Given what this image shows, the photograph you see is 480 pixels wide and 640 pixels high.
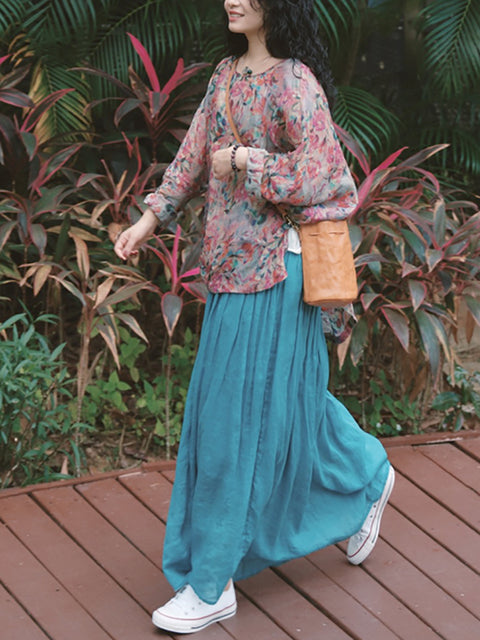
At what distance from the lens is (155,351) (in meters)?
4.66

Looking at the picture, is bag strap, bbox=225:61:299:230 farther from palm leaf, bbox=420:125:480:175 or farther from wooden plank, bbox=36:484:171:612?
palm leaf, bbox=420:125:480:175

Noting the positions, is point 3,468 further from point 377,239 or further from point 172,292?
point 377,239

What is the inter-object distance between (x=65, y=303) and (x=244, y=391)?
83.7 inches

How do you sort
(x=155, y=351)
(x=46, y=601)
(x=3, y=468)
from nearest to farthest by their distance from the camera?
(x=46, y=601) < (x=3, y=468) < (x=155, y=351)

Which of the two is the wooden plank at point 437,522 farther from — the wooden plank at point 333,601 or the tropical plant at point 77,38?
the tropical plant at point 77,38

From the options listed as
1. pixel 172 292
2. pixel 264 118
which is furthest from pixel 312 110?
pixel 172 292

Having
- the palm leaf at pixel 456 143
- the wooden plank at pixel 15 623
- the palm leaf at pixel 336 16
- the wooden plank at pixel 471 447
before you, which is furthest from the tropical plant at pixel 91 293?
the palm leaf at pixel 456 143

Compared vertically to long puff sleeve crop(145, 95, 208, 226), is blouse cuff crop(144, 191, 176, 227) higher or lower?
lower

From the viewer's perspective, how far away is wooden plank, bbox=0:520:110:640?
286 cm

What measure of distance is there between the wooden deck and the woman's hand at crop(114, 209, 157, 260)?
37.4 inches

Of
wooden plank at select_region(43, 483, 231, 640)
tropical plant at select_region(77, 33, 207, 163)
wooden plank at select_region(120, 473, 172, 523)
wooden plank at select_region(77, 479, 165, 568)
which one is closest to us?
wooden plank at select_region(43, 483, 231, 640)

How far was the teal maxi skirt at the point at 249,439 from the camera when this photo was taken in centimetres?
276

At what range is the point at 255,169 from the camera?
8.51ft

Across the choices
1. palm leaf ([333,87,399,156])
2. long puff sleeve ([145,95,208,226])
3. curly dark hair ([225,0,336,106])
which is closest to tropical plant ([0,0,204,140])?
palm leaf ([333,87,399,156])
